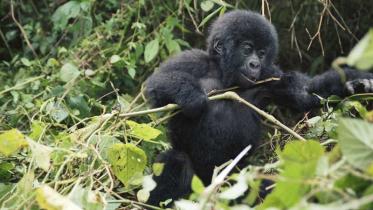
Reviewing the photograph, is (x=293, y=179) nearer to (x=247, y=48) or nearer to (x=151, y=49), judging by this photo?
(x=247, y=48)

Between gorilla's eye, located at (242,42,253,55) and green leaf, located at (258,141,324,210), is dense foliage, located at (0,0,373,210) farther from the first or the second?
gorilla's eye, located at (242,42,253,55)

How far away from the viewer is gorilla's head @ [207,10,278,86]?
321cm

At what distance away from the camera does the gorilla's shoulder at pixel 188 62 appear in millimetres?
3238

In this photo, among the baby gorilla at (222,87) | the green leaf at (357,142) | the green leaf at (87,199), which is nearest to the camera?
the green leaf at (357,142)

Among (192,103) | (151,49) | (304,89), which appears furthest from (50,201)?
(151,49)

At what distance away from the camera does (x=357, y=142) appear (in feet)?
5.24

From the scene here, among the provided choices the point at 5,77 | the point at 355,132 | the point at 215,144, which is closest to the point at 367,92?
the point at 215,144

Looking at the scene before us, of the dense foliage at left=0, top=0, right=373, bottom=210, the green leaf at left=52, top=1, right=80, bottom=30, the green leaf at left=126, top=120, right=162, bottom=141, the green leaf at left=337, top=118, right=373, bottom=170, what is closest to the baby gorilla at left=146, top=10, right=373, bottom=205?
the dense foliage at left=0, top=0, right=373, bottom=210

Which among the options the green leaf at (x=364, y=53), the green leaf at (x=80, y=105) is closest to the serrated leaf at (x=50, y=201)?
the green leaf at (x=364, y=53)

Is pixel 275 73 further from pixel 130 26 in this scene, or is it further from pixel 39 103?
pixel 130 26

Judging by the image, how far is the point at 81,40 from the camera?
467cm

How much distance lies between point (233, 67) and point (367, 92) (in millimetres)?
631

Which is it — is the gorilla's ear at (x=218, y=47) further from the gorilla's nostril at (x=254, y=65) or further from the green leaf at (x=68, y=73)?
the green leaf at (x=68, y=73)

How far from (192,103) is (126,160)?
0.51 meters
